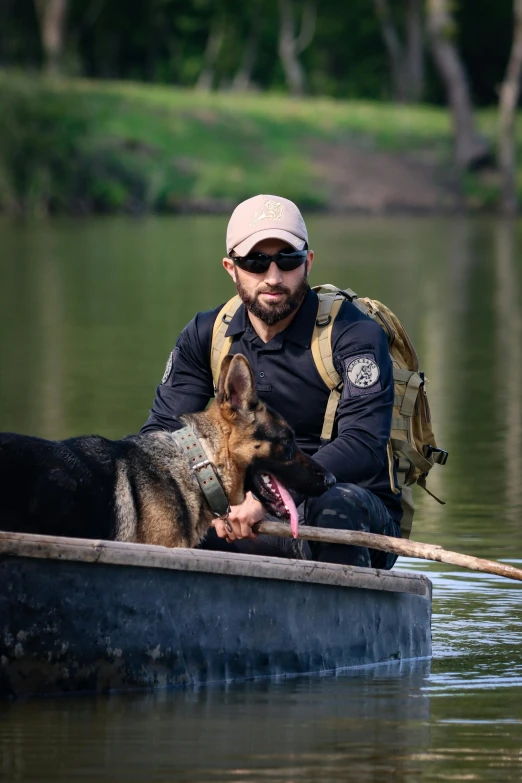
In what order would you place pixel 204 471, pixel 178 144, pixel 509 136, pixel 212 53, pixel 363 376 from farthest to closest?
pixel 212 53
pixel 178 144
pixel 509 136
pixel 363 376
pixel 204 471

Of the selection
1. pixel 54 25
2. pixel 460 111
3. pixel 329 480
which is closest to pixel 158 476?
pixel 329 480

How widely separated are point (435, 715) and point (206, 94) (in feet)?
173

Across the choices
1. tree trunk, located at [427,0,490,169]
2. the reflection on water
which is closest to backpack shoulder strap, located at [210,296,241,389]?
the reflection on water

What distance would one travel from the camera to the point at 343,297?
682 cm

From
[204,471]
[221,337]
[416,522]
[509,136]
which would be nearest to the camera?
[204,471]

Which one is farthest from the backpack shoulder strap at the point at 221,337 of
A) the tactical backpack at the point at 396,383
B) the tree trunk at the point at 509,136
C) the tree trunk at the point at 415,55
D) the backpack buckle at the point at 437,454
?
the tree trunk at the point at 415,55

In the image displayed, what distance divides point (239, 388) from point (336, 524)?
0.65m

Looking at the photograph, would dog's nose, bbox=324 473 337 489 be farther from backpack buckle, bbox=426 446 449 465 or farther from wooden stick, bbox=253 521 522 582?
backpack buckle, bbox=426 446 449 465

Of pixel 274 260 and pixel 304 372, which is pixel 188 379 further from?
pixel 274 260

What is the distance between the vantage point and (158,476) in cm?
631

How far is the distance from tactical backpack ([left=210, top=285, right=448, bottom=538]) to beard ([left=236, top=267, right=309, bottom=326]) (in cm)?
12

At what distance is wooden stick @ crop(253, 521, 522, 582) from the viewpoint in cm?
607

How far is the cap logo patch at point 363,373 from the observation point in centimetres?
649

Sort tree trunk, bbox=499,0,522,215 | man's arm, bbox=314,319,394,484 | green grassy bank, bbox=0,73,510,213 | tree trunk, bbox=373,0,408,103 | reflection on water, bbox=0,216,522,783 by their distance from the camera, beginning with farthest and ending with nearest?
tree trunk, bbox=373,0,408,103
tree trunk, bbox=499,0,522,215
green grassy bank, bbox=0,73,510,213
man's arm, bbox=314,319,394,484
reflection on water, bbox=0,216,522,783
